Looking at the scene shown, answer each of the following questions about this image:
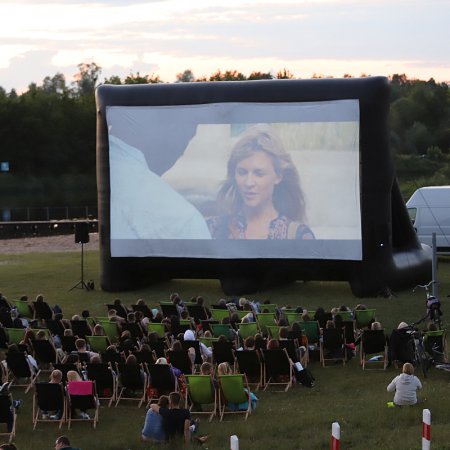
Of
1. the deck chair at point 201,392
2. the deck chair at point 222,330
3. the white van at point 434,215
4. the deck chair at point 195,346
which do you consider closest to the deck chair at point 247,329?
the deck chair at point 222,330

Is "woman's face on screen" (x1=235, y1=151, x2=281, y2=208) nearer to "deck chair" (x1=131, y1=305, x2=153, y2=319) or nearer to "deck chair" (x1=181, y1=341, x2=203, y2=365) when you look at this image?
"deck chair" (x1=131, y1=305, x2=153, y2=319)

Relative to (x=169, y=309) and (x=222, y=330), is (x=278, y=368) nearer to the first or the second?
(x=222, y=330)

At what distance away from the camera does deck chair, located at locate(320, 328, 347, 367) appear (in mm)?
16031

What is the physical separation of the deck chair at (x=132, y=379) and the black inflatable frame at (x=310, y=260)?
10.5 metres

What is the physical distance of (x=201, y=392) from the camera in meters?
Result: 12.8

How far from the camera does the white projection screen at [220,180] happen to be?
23609 mm

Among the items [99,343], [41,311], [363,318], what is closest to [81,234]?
[41,311]

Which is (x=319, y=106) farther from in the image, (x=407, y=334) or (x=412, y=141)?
(x=412, y=141)

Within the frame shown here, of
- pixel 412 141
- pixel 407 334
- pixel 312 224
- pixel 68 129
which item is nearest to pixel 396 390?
pixel 407 334

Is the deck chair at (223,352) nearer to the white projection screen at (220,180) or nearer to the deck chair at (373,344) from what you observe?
the deck chair at (373,344)

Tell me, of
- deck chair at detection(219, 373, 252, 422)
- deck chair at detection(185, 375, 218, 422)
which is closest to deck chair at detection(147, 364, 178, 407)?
deck chair at detection(185, 375, 218, 422)

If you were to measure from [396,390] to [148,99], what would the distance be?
1390cm

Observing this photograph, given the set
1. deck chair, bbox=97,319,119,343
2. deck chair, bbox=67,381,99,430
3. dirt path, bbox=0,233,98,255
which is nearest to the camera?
deck chair, bbox=67,381,99,430

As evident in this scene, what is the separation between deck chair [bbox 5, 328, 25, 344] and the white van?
15837mm
